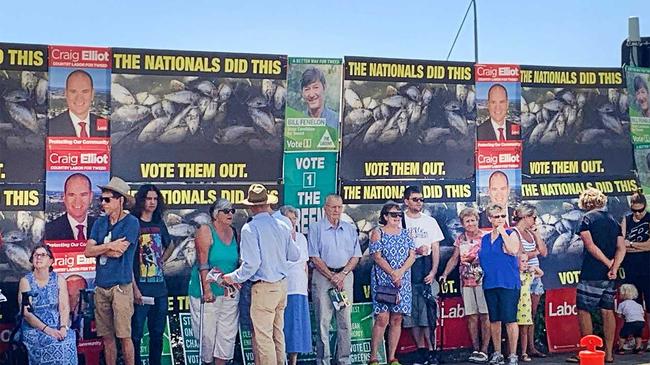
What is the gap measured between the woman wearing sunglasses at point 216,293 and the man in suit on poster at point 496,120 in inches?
129

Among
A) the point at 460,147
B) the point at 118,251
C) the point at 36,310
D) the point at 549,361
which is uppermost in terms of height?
the point at 460,147

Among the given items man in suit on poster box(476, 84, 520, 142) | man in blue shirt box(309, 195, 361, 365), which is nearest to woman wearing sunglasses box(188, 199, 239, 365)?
man in blue shirt box(309, 195, 361, 365)

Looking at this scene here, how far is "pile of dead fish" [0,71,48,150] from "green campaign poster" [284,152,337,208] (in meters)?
2.56

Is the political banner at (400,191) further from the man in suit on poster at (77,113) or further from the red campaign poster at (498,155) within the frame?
the man in suit on poster at (77,113)

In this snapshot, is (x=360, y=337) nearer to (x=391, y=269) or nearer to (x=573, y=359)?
(x=391, y=269)

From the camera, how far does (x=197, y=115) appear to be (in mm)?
9766

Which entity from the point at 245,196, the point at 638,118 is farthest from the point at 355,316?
the point at 638,118

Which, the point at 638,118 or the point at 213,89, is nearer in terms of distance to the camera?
the point at 213,89

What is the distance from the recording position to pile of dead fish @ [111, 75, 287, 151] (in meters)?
9.48

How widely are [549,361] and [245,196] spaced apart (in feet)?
13.3

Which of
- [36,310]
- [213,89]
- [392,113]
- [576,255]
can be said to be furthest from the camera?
[576,255]

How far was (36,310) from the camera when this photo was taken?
8812 mm

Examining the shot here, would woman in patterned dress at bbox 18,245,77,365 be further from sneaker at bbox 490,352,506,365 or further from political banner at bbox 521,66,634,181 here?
political banner at bbox 521,66,634,181

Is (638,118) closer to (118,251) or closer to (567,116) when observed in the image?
(567,116)
